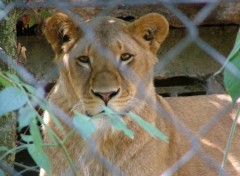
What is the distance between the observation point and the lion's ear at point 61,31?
2.36 meters

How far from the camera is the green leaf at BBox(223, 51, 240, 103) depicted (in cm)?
133

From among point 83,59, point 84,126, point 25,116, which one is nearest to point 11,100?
point 25,116

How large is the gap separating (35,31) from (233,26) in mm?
1257

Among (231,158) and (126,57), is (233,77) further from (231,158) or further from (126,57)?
(231,158)

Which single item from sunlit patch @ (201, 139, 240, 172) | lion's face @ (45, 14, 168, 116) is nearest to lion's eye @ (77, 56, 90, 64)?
lion's face @ (45, 14, 168, 116)

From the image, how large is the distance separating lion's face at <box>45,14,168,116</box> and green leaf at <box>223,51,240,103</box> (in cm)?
93

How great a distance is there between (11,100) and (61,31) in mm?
1329

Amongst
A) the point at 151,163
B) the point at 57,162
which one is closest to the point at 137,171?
the point at 151,163

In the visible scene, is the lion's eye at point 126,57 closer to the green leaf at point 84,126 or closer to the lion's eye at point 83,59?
the lion's eye at point 83,59

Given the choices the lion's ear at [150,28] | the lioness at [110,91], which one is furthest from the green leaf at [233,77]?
the lion's ear at [150,28]

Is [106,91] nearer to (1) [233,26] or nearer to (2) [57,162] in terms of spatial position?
(2) [57,162]

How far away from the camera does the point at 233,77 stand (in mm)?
1328

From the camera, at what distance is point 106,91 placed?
2.22 meters

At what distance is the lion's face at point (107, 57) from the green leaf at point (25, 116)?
1074 mm
